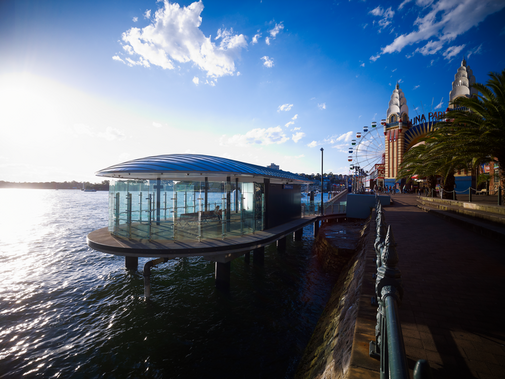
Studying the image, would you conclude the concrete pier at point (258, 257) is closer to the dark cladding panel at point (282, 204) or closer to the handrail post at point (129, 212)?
the dark cladding panel at point (282, 204)

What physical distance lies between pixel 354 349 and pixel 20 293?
17.1 meters

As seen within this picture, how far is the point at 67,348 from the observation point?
7.96 metres

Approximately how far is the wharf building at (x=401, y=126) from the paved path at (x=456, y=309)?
42966mm

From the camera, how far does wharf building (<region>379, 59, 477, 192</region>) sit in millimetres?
42812

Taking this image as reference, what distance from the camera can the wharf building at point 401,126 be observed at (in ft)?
140

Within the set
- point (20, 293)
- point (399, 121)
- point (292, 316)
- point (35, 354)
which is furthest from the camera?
point (399, 121)

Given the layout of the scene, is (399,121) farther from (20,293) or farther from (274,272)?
(20,293)

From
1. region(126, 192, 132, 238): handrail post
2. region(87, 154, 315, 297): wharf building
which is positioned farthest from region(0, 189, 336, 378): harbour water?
region(126, 192, 132, 238): handrail post

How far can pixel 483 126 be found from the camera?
38.8 ft

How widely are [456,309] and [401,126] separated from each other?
177 feet

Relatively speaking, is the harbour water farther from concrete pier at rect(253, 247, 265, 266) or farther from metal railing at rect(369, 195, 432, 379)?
metal railing at rect(369, 195, 432, 379)

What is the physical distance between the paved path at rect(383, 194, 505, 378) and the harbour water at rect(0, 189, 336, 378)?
4.38 meters

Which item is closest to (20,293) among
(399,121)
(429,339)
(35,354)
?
(35,354)

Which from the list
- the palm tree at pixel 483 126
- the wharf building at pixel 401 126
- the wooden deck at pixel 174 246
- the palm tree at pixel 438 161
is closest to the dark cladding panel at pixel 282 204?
the wooden deck at pixel 174 246
